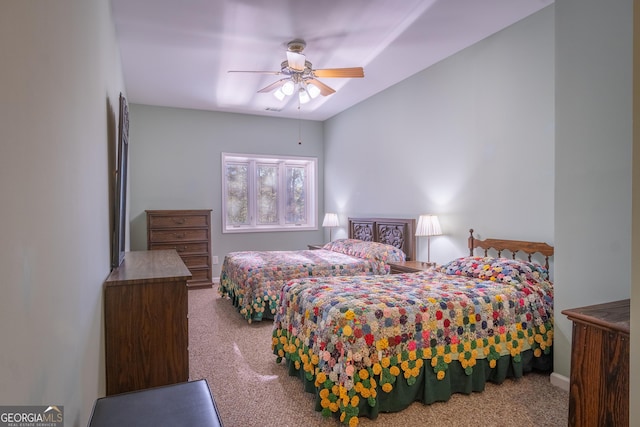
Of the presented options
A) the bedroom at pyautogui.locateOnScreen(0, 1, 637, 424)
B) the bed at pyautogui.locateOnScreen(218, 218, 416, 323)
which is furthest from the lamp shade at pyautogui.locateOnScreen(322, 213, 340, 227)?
the bedroom at pyautogui.locateOnScreen(0, 1, 637, 424)

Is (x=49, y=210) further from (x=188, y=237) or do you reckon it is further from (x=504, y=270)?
(x=188, y=237)

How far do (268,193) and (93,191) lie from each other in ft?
15.6

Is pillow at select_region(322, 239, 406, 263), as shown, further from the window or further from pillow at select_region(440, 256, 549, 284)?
the window

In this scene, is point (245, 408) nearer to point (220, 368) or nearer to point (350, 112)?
point (220, 368)

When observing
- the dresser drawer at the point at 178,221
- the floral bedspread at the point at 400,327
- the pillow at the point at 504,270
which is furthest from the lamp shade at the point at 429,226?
the dresser drawer at the point at 178,221

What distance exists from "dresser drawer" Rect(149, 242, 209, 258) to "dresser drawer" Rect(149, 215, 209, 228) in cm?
26

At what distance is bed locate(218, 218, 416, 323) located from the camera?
12.6 ft

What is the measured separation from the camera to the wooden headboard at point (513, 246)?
9.61 feet

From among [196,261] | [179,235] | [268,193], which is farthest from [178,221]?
[268,193]

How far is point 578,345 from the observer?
176 cm

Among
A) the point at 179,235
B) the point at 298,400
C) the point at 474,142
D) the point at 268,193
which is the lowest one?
the point at 298,400

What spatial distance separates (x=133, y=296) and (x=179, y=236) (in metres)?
3.45

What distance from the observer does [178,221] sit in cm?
535

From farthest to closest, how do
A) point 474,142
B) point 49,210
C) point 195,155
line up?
point 195,155
point 474,142
point 49,210
